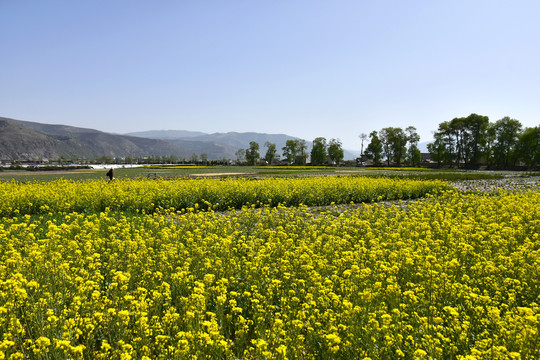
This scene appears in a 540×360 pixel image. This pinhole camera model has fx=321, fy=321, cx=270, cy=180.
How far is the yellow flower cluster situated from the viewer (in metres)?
13.7

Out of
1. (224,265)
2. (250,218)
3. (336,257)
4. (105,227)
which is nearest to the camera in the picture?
(224,265)

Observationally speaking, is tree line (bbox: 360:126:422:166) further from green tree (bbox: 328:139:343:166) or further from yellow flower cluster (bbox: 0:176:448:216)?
yellow flower cluster (bbox: 0:176:448:216)

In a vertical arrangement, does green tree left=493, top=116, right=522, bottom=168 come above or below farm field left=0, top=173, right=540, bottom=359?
above

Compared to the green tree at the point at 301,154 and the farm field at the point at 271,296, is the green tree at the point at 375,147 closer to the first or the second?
the green tree at the point at 301,154

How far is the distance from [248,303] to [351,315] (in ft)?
6.20

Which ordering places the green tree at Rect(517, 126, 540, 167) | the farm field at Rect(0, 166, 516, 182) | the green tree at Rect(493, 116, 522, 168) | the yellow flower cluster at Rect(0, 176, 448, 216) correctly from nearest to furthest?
the yellow flower cluster at Rect(0, 176, 448, 216)
the farm field at Rect(0, 166, 516, 182)
the green tree at Rect(517, 126, 540, 167)
the green tree at Rect(493, 116, 522, 168)

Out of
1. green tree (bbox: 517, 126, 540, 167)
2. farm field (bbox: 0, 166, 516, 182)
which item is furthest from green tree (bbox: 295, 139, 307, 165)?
farm field (bbox: 0, 166, 516, 182)

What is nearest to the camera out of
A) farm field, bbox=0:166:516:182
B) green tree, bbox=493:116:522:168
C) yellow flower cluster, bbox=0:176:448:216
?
yellow flower cluster, bbox=0:176:448:216

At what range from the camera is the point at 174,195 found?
52.0ft

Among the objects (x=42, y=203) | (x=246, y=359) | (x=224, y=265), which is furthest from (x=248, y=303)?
(x=42, y=203)

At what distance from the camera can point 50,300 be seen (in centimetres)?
448

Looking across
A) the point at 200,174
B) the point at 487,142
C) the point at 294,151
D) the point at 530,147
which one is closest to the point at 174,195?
the point at 200,174

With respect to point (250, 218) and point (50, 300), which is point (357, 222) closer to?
point (250, 218)

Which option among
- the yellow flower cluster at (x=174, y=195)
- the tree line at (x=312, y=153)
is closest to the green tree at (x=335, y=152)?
the tree line at (x=312, y=153)
